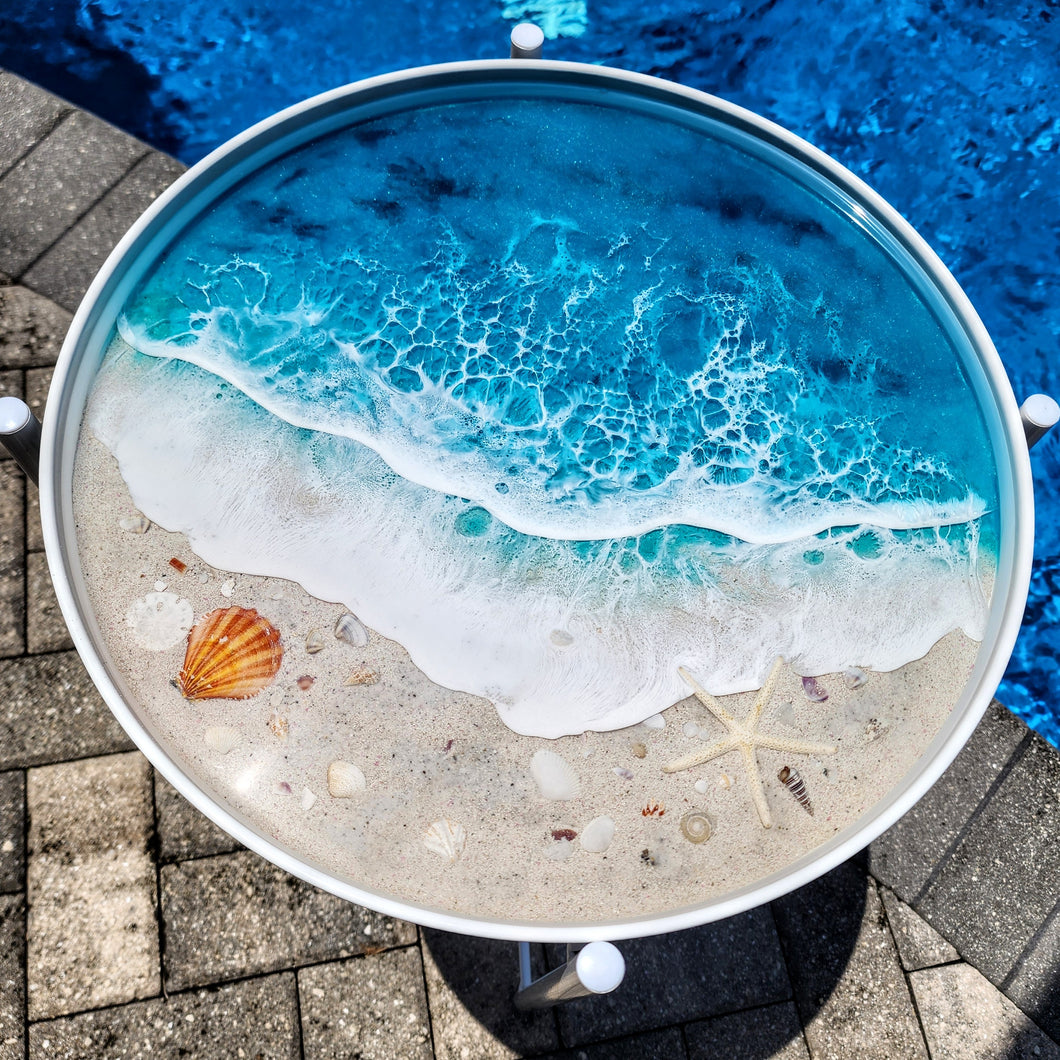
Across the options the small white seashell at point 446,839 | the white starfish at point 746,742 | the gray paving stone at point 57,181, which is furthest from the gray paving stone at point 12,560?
the white starfish at point 746,742

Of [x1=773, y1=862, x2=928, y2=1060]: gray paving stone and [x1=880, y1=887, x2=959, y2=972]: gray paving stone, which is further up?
[x1=880, y1=887, x2=959, y2=972]: gray paving stone

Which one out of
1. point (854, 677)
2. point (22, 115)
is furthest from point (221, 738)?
point (22, 115)

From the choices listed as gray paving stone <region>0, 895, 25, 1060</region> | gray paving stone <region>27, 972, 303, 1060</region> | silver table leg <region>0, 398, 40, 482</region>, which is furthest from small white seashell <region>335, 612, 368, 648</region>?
gray paving stone <region>0, 895, 25, 1060</region>

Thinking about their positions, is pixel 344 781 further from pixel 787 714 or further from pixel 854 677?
pixel 854 677

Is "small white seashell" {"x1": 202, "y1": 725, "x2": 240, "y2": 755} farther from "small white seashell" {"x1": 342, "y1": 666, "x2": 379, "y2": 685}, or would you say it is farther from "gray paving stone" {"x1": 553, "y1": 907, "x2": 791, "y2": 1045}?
"gray paving stone" {"x1": 553, "y1": 907, "x2": 791, "y2": 1045}

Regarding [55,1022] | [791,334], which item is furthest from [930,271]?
[55,1022]

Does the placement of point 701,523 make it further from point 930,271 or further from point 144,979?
point 144,979

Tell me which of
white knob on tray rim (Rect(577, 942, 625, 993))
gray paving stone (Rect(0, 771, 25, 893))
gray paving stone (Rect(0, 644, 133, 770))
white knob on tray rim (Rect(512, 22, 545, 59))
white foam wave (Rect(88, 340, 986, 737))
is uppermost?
white knob on tray rim (Rect(512, 22, 545, 59))
